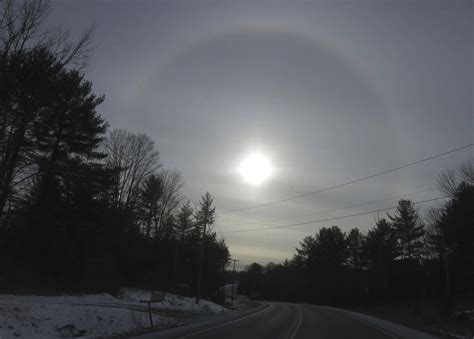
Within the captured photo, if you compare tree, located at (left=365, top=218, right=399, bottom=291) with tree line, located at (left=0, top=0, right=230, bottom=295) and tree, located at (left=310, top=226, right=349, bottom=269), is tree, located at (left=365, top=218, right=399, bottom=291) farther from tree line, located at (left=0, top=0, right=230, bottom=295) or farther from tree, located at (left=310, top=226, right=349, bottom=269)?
tree line, located at (left=0, top=0, right=230, bottom=295)

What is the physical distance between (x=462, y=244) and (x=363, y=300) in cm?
3035

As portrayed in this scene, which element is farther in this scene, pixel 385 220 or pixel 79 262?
pixel 385 220

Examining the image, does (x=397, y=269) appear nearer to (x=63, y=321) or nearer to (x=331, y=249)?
(x=331, y=249)

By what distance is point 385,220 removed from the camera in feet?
250

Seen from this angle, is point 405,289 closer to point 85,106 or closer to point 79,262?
point 79,262

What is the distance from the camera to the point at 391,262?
240 ft

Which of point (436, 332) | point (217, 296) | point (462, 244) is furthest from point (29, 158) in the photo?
Answer: point (462, 244)

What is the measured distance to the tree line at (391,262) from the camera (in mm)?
49062

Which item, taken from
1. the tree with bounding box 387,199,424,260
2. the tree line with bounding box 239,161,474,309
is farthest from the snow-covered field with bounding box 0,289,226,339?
the tree with bounding box 387,199,424,260

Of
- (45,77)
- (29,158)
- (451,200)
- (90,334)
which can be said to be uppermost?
(451,200)

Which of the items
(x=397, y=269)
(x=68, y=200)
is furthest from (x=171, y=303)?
(x=397, y=269)

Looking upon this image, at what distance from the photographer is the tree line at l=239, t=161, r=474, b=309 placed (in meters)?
49.1

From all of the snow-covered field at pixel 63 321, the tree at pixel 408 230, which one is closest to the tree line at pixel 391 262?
the tree at pixel 408 230

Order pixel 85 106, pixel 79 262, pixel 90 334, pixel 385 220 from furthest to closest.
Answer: pixel 385 220 < pixel 79 262 < pixel 85 106 < pixel 90 334
